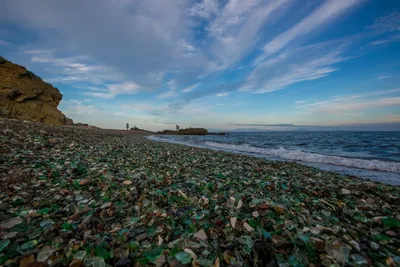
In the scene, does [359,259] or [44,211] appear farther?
[44,211]

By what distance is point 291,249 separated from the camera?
2.00 meters

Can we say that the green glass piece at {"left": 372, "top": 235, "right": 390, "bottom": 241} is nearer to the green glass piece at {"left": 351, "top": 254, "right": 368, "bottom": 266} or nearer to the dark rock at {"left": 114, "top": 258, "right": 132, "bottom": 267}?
the green glass piece at {"left": 351, "top": 254, "right": 368, "bottom": 266}

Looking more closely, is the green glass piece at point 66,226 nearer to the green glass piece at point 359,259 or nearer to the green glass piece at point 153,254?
the green glass piece at point 153,254

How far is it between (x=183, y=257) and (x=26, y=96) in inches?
1091

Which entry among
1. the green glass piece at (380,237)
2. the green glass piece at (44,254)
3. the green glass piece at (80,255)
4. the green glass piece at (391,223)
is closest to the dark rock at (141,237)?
the green glass piece at (80,255)

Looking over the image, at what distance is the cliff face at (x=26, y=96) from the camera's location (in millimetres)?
19156

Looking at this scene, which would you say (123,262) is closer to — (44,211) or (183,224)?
(183,224)

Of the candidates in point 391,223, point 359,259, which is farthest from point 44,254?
point 391,223

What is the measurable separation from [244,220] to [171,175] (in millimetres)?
2838

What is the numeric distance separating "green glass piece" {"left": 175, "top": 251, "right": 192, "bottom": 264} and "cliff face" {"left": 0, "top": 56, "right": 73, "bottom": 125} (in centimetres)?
2562

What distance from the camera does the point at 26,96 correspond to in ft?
67.9

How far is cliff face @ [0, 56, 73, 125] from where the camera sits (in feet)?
62.8

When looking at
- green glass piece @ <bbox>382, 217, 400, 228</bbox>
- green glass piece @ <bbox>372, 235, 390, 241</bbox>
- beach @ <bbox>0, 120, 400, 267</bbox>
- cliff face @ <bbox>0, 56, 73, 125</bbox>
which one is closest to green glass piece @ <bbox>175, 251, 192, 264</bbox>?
beach @ <bbox>0, 120, 400, 267</bbox>

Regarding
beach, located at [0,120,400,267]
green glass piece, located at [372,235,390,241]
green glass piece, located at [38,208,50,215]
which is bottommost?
green glass piece, located at [372,235,390,241]
